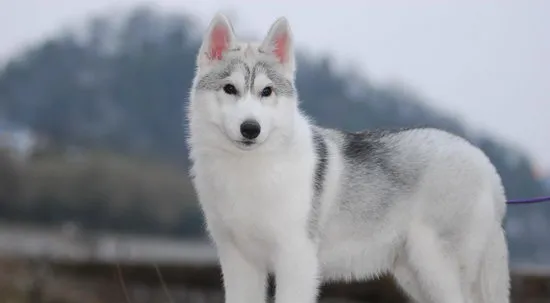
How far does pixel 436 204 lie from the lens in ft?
7.29

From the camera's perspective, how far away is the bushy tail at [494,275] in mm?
2211

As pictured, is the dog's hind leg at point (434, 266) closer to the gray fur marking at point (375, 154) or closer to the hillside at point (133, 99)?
the gray fur marking at point (375, 154)

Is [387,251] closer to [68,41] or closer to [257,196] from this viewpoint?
[257,196]

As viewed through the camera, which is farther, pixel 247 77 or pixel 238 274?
pixel 238 274

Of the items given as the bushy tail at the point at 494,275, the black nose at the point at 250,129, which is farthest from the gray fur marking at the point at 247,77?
the bushy tail at the point at 494,275

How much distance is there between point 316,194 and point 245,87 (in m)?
A: 0.43

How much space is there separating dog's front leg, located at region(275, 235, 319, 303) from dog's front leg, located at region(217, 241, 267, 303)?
0.15 m

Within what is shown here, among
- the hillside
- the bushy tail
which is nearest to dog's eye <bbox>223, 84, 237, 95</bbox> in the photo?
the bushy tail

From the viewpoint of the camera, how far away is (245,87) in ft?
6.33

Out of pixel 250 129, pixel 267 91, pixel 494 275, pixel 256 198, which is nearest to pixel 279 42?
pixel 267 91

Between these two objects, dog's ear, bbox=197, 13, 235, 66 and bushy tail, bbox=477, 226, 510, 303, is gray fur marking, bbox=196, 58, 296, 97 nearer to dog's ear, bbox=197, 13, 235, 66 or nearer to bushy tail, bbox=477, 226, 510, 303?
dog's ear, bbox=197, 13, 235, 66

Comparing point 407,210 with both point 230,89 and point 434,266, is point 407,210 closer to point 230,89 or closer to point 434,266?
point 434,266

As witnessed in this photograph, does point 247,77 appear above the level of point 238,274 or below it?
above

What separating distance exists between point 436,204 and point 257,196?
2.02 feet
